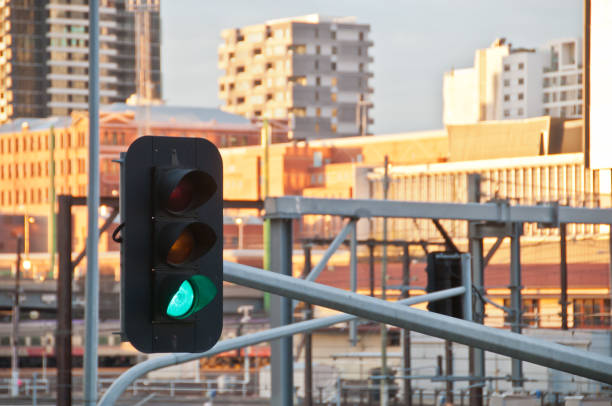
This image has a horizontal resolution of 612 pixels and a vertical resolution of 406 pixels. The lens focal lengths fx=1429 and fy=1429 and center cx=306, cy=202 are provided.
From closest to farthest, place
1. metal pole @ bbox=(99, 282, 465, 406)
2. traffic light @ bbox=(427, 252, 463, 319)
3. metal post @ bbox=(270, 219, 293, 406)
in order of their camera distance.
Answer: metal pole @ bbox=(99, 282, 465, 406) → traffic light @ bbox=(427, 252, 463, 319) → metal post @ bbox=(270, 219, 293, 406)

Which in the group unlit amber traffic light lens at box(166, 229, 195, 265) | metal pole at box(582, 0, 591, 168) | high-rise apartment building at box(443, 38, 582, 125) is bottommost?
unlit amber traffic light lens at box(166, 229, 195, 265)

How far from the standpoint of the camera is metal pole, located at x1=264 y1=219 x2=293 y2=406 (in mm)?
14305

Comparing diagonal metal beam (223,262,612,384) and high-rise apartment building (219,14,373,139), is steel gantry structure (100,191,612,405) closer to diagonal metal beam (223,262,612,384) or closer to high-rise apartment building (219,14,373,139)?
diagonal metal beam (223,262,612,384)

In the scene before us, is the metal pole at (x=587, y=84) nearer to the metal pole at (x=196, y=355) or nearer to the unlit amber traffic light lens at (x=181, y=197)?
the metal pole at (x=196, y=355)

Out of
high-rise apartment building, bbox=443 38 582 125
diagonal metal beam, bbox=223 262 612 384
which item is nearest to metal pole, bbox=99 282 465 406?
diagonal metal beam, bbox=223 262 612 384

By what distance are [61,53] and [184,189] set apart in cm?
15597

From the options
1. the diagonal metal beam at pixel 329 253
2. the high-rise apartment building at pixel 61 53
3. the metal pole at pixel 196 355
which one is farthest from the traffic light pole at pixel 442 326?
the high-rise apartment building at pixel 61 53

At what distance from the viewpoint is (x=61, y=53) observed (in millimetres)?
157875

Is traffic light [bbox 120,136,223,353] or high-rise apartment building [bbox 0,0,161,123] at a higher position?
high-rise apartment building [bbox 0,0,161,123]

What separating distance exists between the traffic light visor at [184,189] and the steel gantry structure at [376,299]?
0.77 meters

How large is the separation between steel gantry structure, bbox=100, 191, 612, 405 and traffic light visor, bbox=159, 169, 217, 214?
0.77 metres

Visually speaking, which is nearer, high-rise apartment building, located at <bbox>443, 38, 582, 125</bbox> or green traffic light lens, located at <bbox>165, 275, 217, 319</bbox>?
green traffic light lens, located at <bbox>165, 275, 217, 319</bbox>

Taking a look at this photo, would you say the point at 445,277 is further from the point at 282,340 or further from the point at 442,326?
the point at 442,326

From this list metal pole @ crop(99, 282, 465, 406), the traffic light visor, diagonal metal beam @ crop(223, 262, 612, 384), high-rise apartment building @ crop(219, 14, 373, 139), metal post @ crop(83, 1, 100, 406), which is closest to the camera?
the traffic light visor
